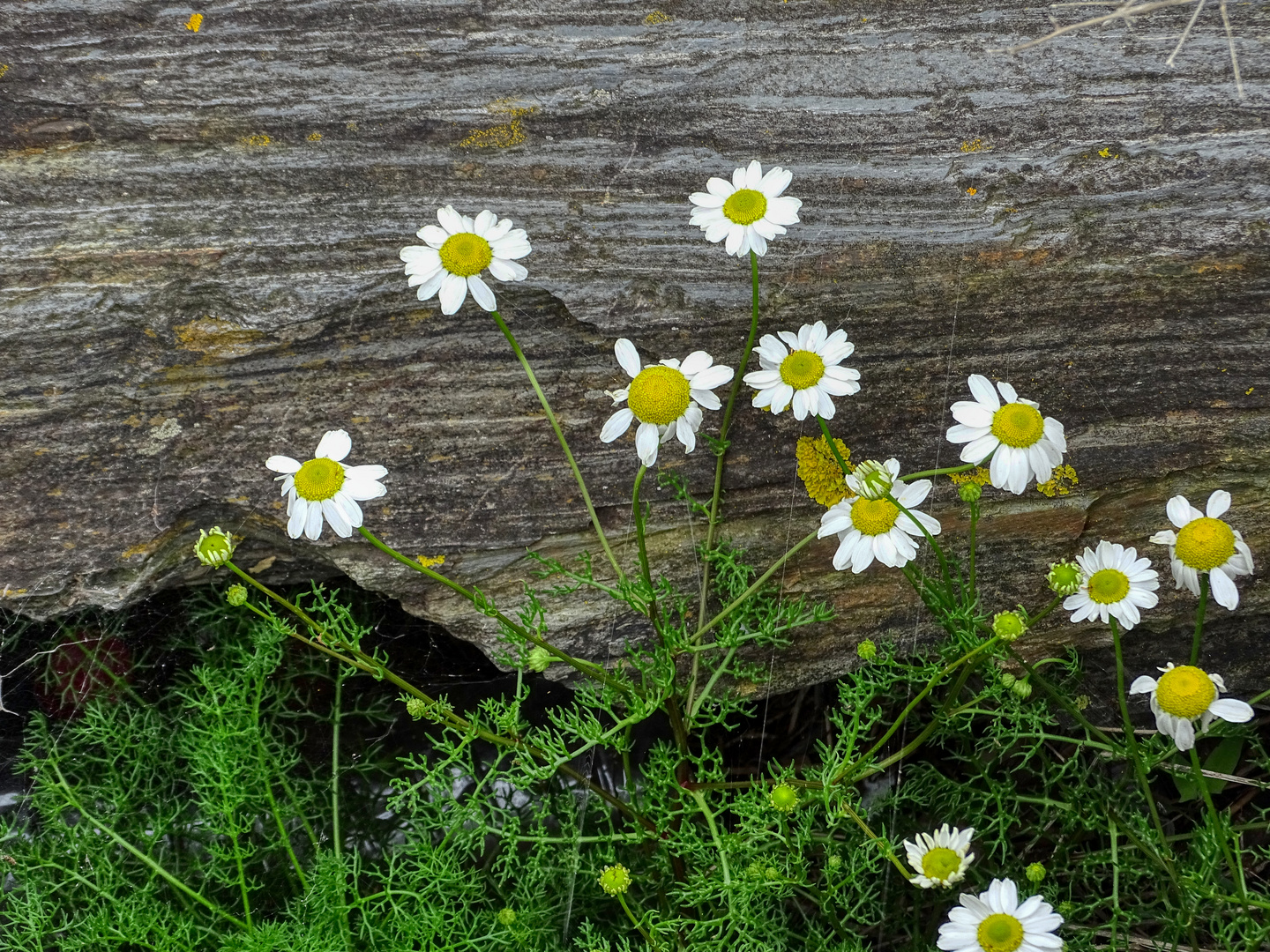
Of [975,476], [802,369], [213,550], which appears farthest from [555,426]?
[975,476]

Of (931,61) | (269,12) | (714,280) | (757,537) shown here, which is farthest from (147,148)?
(931,61)

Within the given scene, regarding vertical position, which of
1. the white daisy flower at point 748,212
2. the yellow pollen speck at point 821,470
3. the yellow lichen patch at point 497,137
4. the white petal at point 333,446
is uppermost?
the yellow lichen patch at point 497,137

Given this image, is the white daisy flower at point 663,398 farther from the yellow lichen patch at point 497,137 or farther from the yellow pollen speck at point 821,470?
the yellow lichen patch at point 497,137

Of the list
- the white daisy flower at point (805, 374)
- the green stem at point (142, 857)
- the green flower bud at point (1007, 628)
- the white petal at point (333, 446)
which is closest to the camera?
the green flower bud at point (1007, 628)

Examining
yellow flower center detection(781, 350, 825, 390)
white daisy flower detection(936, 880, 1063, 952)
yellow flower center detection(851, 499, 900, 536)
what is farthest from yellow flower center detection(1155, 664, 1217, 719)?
yellow flower center detection(781, 350, 825, 390)

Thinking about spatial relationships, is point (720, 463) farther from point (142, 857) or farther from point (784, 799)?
point (142, 857)

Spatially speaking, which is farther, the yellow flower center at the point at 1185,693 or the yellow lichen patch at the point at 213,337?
the yellow lichen patch at the point at 213,337

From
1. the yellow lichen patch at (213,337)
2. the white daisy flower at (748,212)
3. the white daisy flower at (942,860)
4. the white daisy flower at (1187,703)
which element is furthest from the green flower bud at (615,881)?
the yellow lichen patch at (213,337)
